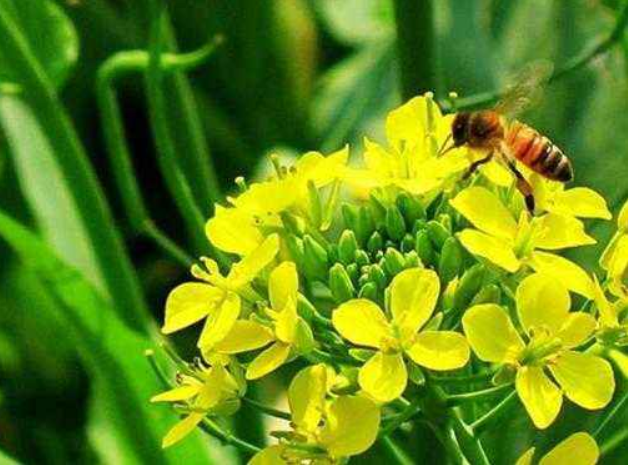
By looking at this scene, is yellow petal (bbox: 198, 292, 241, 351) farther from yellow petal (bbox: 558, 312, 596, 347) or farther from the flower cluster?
yellow petal (bbox: 558, 312, 596, 347)

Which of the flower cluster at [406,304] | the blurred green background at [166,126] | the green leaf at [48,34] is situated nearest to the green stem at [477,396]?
the flower cluster at [406,304]

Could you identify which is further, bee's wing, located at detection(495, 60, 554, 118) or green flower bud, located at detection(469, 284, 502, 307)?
bee's wing, located at detection(495, 60, 554, 118)

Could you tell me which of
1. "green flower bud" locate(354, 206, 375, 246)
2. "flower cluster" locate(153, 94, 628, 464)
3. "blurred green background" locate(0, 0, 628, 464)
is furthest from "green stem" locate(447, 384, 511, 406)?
"blurred green background" locate(0, 0, 628, 464)

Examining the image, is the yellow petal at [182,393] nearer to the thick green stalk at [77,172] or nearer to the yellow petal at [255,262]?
the yellow petal at [255,262]

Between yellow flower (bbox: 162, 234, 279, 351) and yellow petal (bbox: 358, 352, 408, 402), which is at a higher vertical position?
yellow flower (bbox: 162, 234, 279, 351)

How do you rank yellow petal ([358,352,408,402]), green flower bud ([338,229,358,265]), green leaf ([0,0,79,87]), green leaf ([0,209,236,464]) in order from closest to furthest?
yellow petal ([358,352,408,402]) < green flower bud ([338,229,358,265]) < green leaf ([0,209,236,464]) < green leaf ([0,0,79,87])

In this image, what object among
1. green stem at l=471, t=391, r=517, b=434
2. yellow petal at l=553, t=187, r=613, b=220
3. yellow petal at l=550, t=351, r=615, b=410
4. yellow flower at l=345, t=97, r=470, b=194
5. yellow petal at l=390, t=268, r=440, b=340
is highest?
yellow flower at l=345, t=97, r=470, b=194

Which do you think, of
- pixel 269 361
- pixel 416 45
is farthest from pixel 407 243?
pixel 416 45

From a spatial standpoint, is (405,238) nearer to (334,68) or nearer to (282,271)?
(282,271)
